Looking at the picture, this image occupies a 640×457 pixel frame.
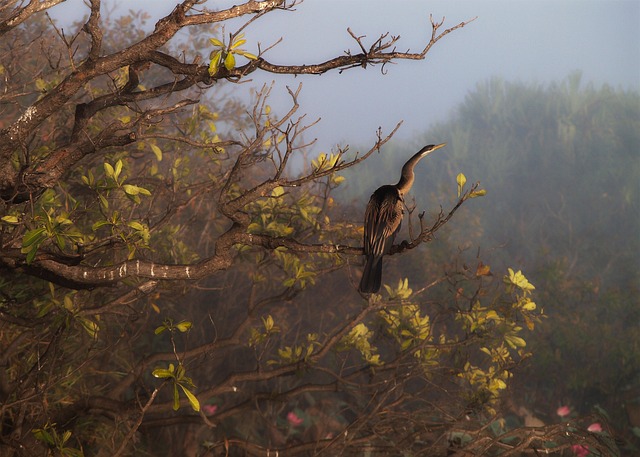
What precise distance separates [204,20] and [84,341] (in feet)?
10.6

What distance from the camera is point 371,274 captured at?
352 cm

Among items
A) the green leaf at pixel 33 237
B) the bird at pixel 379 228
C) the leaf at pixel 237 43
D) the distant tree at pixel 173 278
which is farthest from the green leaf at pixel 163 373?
the leaf at pixel 237 43

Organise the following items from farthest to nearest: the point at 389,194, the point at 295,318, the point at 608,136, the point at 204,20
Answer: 1. the point at 608,136
2. the point at 295,318
3. the point at 389,194
4. the point at 204,20

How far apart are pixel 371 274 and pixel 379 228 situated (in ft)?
0.80

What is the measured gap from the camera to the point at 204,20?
311 cm

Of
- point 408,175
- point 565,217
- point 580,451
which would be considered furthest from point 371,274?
point 565,217

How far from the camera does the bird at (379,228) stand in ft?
11.4

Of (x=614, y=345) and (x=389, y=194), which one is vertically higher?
(x=389, y=194)

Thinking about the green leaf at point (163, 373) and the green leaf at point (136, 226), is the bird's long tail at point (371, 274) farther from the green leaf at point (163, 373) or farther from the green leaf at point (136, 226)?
the green leaf at point (136, 226)

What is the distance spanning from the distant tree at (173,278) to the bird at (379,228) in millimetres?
102

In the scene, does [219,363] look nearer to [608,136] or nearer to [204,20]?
[204,20]

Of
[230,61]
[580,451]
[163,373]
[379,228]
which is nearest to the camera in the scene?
[230,61]

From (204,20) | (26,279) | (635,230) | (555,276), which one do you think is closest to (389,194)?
(204,20)

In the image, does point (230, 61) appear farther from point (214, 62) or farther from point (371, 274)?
point (371, 274)
